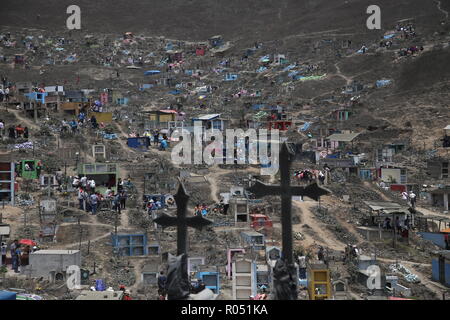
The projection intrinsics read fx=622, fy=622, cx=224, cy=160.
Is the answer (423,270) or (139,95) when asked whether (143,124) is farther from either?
(423,270)

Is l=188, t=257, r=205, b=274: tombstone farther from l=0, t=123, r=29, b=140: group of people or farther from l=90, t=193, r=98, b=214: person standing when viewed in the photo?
l=0, t=123, r=29, b=140: group of people

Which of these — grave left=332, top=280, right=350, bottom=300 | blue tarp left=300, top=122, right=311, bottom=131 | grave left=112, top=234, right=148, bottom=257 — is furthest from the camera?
blue tarp left=300, top=122, right=311, bottom=131

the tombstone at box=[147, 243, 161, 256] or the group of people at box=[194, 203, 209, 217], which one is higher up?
the group of people at box=[194, 203, 209, 217]

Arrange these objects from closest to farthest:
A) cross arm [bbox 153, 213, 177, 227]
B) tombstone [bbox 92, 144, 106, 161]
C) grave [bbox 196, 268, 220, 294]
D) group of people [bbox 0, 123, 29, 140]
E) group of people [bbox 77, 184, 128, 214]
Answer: cross arm [bbox 153, 213, 177, 227]
grave [bbox 196, 268, 220, 294]
group of people [bbox 77, 184, 128, 214]
tombstone [bbox 92, 144, 106, 161]
group of people [bbox 0, 123, 29, 140]

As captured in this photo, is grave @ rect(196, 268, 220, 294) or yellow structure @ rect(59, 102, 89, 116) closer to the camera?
grave @ rect(196, 268, 220, 294)

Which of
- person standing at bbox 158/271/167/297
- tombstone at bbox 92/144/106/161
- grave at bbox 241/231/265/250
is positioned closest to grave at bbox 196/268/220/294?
person standing at bbox 158/271/167/297

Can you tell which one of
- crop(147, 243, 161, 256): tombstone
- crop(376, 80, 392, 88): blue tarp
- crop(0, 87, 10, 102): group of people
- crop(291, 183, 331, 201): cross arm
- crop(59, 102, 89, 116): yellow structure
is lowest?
crop(147, 243, 161, 256): tombstone
